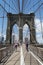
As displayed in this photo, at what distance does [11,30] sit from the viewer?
52.7 meters

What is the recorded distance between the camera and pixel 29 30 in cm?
5212

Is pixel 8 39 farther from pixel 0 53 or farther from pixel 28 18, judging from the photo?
pixel 0 53

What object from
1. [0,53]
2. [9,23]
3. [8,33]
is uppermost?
[9,23]

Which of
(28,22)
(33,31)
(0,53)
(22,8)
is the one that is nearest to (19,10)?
(22,8)

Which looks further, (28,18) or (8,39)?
(28,18)

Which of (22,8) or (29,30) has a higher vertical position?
(22,8)

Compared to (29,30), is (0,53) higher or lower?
lower

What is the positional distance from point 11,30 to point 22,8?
16.1m

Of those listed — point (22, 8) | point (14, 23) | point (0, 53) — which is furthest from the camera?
point (14, 23)

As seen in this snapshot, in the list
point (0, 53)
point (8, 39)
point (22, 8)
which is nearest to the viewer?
A: point (0, 53)

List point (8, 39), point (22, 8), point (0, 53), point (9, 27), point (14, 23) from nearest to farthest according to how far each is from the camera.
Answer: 1. point (0, 53)
2. point (22, 8)
3. point (8, 39)
4. point (9, 27)
5. point (14, 23)

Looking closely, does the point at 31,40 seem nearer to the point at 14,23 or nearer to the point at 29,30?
the point at 29,30

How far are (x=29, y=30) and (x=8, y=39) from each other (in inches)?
331

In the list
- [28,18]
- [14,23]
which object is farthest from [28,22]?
[14,23]
